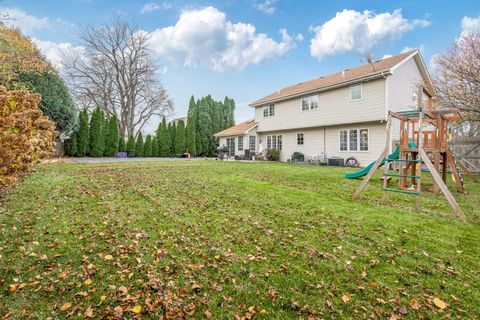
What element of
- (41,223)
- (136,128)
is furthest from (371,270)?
(136,128)

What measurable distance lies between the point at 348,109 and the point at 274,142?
7.03m

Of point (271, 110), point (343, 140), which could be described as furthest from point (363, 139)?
point (271, 110)

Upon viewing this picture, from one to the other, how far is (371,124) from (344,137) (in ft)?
6.13

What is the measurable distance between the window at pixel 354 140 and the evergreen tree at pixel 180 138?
695 inches

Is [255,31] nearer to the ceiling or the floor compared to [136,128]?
nearer to the ceiling

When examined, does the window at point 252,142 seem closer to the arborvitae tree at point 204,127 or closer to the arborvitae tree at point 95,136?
the arborvitae tree at point 204,127

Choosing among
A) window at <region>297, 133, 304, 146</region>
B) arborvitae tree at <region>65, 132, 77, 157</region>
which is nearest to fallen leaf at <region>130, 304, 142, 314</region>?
window at <region>297, 133, 304, 146</region>

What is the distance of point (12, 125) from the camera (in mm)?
5387

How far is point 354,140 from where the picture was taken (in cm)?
1539

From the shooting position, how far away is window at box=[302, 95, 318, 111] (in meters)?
17.2

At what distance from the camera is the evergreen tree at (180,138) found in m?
27.7

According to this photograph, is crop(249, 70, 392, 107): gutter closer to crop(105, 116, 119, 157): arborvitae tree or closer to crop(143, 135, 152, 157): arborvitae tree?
crop(143, 135, 152, 157): arborvitae tree

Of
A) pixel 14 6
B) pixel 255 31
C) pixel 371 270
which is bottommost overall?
pixel 371 270

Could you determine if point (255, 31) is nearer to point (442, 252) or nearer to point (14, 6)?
point (14, 6)
